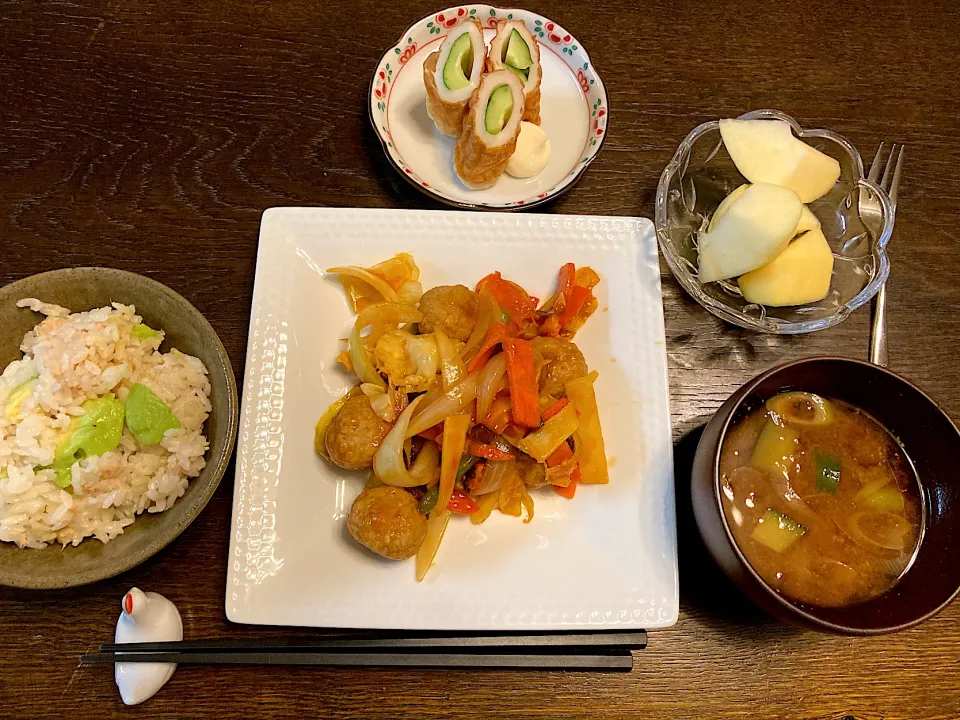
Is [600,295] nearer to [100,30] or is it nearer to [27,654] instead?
[27,654]

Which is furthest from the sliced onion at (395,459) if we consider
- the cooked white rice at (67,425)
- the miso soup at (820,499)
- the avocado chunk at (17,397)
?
the avocado chunk at (17,397)

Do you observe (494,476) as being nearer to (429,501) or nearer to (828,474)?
(429,501)

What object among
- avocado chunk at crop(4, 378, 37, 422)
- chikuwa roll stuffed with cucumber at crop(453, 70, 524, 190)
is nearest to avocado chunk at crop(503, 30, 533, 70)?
chikuwa roll stuffed with cucumber at crop(453, 70, 524, 190)

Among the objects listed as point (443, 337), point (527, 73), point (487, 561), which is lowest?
point (487, 561)

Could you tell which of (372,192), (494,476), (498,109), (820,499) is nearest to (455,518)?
(494,476)

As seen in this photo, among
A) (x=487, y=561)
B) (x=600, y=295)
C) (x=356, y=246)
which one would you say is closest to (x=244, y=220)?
(x=356, y=246)

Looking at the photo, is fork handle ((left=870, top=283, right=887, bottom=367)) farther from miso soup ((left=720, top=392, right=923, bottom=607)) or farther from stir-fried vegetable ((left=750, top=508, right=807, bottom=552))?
stir-fried vegetable ((left=750, top=508, right=807, bottom=552))

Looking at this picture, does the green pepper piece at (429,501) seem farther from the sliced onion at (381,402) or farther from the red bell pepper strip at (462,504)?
the sliced onion at (381,402)
